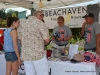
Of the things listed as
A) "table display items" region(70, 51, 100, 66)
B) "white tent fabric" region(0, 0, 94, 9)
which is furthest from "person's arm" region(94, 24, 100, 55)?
"white tent fabric" region(0, 0, 94, 9)

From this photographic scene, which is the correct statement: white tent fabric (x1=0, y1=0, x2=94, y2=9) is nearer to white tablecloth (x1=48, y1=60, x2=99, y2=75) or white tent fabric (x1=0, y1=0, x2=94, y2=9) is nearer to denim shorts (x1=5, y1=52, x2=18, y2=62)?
white tablecloth (x1=48, y1=60, x2=99, y2=75)

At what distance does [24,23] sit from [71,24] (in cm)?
289

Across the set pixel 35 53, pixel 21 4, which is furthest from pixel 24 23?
pixel 21 4

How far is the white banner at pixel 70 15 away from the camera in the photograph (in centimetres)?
427

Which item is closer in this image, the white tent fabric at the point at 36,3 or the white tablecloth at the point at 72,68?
the white tablecloth at the point at 72,68

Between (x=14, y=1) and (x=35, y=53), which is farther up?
(x=14, y=1)

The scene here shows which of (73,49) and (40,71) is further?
(73,49)

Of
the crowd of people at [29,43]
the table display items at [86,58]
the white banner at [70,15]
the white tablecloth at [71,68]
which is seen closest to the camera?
the crowd of people at [29,43]

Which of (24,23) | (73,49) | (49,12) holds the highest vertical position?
(49,12)

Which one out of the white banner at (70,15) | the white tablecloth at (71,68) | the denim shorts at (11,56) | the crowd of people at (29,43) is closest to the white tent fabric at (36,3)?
the white banner at (70,15)

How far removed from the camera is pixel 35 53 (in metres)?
1.70

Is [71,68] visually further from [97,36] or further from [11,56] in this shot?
[11,56]

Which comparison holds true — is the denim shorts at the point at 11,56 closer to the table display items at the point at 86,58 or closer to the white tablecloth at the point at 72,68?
the white tablecloth at the point at 72,68

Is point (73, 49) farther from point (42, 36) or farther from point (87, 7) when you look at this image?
point (87, 7)
